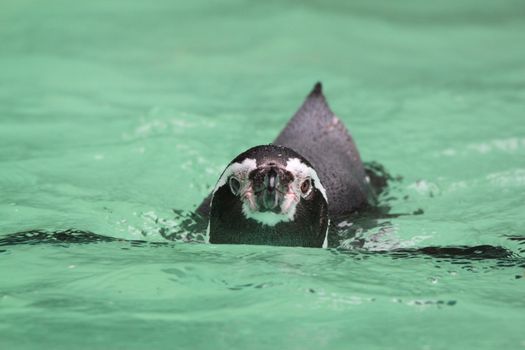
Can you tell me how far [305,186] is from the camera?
207 inches

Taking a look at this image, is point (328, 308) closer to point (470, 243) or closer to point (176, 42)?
point (470, 243)

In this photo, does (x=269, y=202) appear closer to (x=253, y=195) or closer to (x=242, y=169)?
(x=253, y=195)

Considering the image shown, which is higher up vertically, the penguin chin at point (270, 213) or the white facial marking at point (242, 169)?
the white facial marking at point (242, 169)

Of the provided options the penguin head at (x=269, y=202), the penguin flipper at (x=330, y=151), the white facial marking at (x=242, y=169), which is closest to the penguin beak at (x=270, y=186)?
the penguin head at (x=269, y=202)

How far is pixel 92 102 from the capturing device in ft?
30.8

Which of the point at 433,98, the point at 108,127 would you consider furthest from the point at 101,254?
the point at 433,98

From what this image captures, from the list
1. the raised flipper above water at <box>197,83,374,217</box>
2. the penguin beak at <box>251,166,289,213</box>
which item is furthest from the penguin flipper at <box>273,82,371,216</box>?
the penguin beak at <box>251,166,289,213</box>

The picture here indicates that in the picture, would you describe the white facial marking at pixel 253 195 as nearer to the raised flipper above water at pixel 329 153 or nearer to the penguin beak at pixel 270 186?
the penguin beak at pixel 270 186

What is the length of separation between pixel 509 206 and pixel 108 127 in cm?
366

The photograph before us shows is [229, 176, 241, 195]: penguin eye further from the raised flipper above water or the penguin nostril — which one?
the raised flipper above water

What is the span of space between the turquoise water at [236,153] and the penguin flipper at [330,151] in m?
0.34

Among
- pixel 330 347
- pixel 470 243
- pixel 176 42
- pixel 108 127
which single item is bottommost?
pixel 330 347

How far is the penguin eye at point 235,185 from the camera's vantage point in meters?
5.22

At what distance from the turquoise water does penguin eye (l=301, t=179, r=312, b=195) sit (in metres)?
0.31
